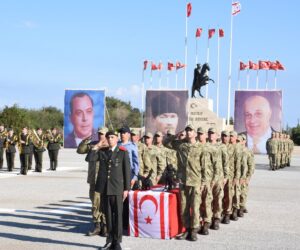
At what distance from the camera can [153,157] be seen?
31.9 ft

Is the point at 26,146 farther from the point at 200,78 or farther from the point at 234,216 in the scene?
the point at 200,78

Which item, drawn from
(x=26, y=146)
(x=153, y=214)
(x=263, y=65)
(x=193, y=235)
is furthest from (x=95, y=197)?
(x=263, y=65)

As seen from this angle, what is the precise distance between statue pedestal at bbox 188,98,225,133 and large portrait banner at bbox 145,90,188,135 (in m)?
1.58

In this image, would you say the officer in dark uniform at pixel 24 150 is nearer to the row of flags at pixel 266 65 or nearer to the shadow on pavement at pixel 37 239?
the shadow on pavement at pixel 37 239

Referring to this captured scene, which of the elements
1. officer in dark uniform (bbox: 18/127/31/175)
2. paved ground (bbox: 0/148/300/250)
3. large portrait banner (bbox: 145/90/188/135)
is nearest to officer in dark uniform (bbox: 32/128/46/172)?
officer in dark uniform (bbox: 18/127/31/175)

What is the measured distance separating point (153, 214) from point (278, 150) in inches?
731

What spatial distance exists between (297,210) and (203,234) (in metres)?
3.86

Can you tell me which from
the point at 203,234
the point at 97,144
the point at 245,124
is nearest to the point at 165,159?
the point at 203,234

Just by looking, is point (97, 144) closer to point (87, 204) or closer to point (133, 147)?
point (133, 147)

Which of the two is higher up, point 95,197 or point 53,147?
point 53,147

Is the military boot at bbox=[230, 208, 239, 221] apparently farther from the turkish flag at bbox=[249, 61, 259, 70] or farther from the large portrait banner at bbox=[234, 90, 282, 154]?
the turkish flag at bbox=[249, 61, 259, 70]

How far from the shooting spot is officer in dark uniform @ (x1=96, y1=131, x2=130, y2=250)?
7141 mm

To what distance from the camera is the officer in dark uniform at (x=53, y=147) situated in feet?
69.6

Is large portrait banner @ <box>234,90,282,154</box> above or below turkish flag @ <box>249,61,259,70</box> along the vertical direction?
below
